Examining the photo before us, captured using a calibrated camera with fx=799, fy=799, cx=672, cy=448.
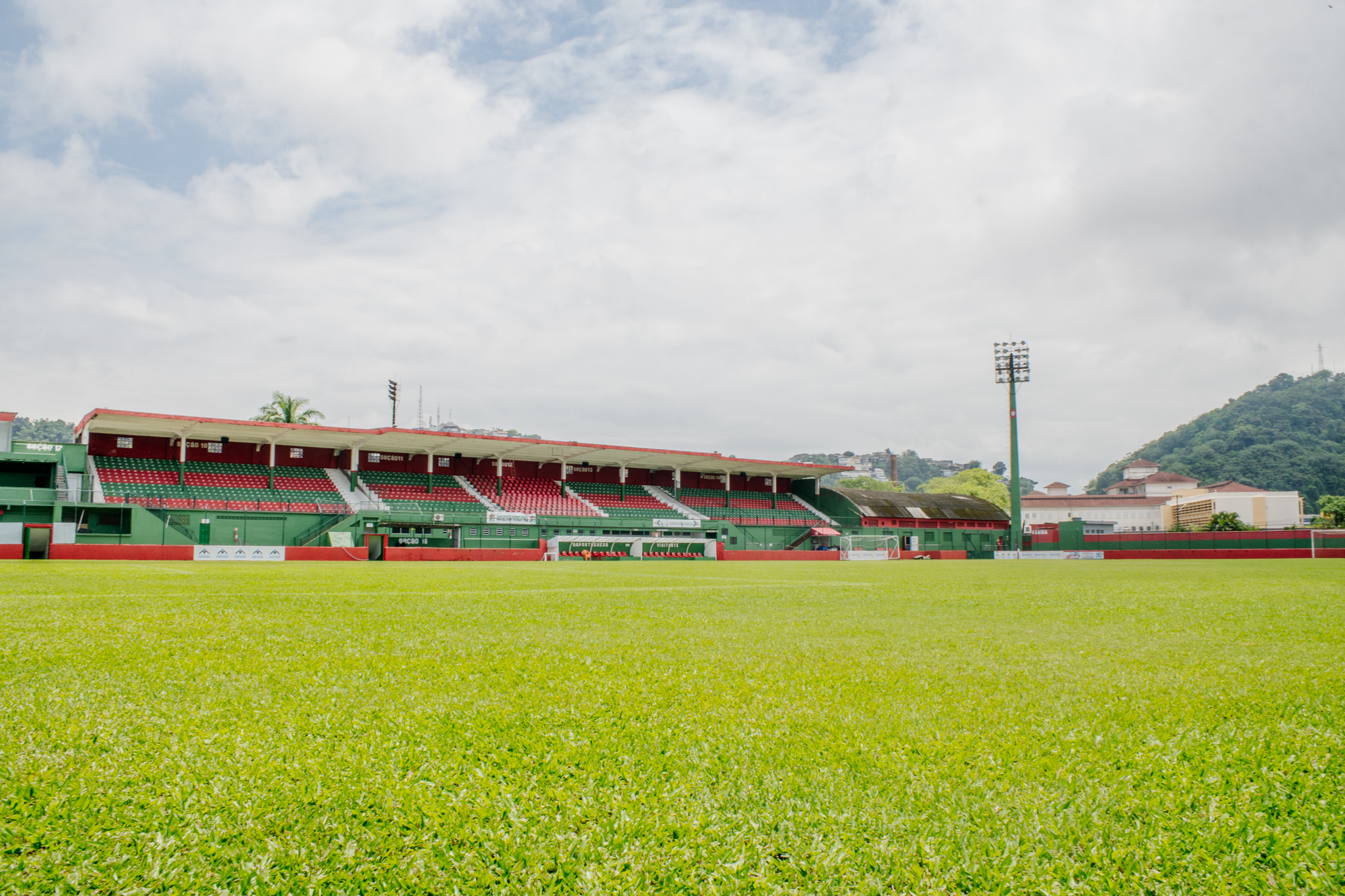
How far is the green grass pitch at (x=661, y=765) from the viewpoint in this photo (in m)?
2.11

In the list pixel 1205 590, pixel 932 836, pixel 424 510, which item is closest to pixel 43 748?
pixel 932 836

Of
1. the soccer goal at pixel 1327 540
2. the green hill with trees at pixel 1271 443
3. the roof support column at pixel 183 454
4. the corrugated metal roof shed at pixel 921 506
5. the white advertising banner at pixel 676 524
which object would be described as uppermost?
the green hill with trees at pixel 1271 443

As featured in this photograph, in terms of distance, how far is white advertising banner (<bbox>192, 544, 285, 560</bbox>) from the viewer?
32875mm

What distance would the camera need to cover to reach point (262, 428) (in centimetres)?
4197

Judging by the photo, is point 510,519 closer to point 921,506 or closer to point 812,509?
point 812,509

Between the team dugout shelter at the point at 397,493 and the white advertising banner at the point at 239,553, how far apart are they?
12.1ft

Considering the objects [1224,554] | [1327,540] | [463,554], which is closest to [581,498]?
[463,554]

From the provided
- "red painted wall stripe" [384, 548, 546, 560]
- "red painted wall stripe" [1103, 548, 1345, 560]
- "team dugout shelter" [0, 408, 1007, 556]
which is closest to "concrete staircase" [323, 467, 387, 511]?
"team dugout shelter" [0, 408, 1007, 556]

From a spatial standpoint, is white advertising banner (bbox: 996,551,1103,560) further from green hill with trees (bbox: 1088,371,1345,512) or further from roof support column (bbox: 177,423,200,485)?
green hill with trees (bbox: 1088,371,1345,512)

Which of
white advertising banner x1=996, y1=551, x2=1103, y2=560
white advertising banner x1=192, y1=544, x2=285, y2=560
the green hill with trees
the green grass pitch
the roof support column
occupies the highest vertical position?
the green hill with trees

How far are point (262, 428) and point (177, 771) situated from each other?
144 ft

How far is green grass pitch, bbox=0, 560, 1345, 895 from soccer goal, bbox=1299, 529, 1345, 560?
57.1 m

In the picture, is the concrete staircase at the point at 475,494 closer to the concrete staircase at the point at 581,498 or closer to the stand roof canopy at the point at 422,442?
the stand roof canopy at the point at 422,442

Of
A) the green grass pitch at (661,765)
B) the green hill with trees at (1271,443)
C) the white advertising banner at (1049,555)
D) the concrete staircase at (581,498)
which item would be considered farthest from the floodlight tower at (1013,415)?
the green hill with trees at (1271,443)
